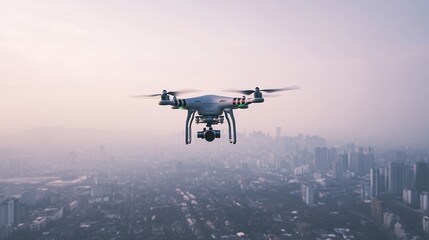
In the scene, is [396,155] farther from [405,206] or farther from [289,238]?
[289,238]

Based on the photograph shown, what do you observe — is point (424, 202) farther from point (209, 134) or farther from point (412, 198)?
point (209, 134)

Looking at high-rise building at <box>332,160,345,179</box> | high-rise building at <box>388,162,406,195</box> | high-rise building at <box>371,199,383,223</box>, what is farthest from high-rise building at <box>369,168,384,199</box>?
high-rise building at <box>332,160,345,179</box>

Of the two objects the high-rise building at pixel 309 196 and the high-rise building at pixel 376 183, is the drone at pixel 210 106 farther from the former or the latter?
the high-rise building at pixel 376 183

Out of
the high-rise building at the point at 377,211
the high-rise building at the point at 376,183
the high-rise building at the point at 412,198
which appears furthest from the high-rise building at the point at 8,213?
the high-rise building at the point at 412,198

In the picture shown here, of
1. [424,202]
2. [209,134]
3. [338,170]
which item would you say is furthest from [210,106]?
[338,170]

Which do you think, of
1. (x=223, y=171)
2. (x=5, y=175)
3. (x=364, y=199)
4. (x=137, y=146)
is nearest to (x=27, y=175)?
(x=5, y=175)

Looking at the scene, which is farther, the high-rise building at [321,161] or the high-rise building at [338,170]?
the high-rise building at [321,161]
